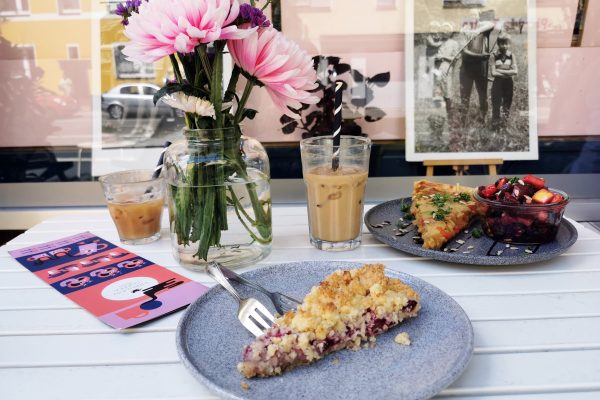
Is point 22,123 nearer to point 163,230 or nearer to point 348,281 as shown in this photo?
point 163,230

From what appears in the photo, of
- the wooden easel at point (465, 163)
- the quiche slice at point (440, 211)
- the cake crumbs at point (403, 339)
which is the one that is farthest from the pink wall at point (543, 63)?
the cake crumbs at point (403, 339)

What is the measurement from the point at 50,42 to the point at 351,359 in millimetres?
1797

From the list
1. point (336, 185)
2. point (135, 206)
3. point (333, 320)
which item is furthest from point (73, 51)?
point (333, 320)

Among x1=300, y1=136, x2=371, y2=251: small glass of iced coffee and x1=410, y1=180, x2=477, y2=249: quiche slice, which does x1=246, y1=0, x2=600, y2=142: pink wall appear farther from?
x1=300, y1=136, x2=371, y2=251: small glass of iced coffee

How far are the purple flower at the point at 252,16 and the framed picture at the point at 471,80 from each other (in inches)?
39.8

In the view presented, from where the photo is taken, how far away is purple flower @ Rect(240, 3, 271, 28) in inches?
36.4

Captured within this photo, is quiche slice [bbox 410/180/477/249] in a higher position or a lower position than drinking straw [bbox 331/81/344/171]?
lower

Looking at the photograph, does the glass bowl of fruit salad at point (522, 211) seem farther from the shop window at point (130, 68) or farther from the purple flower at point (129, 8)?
the shop window at point (130, 68)

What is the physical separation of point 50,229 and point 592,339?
1.32m

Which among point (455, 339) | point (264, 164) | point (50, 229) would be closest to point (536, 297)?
point (455, 339)

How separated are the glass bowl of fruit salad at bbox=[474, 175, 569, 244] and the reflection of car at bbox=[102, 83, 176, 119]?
4.14ft

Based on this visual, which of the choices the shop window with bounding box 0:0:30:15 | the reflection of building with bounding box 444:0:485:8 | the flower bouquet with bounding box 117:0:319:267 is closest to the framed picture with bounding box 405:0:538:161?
the reflection of building with bounding box 444:0:485:8

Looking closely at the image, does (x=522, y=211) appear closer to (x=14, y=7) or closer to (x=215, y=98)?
(x=215, y=98)

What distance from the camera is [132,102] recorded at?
1898 mm
